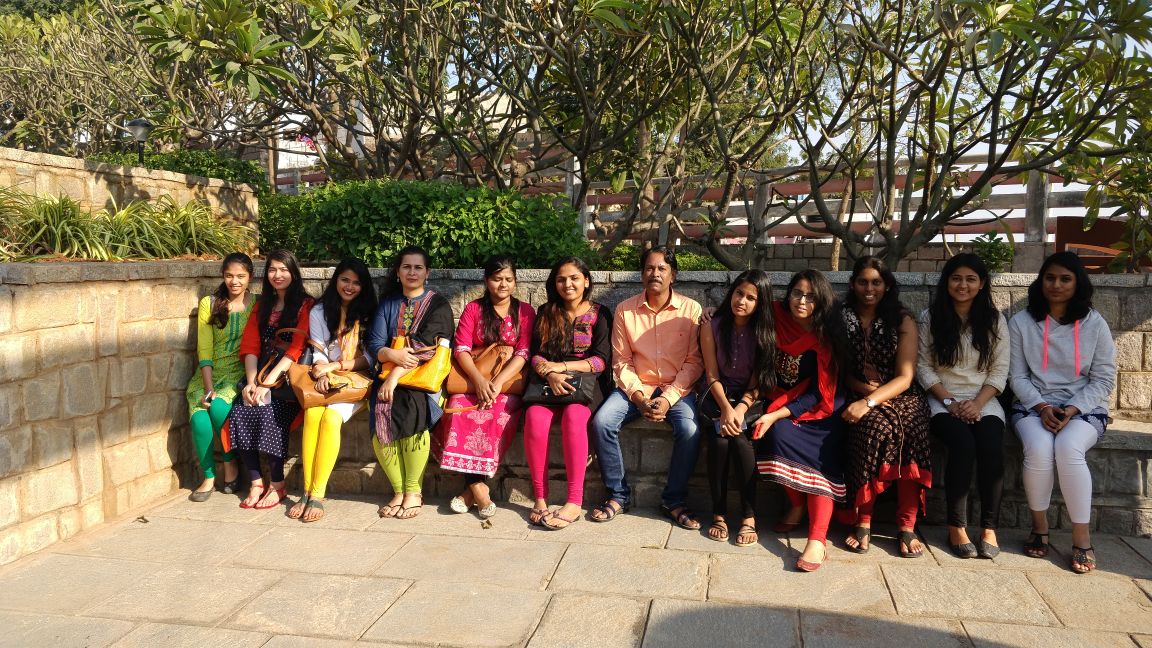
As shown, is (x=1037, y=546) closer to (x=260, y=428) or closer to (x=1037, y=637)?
(x=1037, y=637)

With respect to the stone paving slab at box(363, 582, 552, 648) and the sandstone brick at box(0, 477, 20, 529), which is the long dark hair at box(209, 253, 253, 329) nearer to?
the sandstone brick at box(0, 477, 20, 529)

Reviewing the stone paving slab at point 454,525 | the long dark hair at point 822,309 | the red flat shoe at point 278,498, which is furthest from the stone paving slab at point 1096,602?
the red flat shoe at point 278,498

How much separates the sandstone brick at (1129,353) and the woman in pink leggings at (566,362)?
2.86 m

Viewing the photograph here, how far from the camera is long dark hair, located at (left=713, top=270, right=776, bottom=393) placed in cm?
410

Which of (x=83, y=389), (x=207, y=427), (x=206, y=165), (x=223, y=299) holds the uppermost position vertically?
(x=206, y=165)

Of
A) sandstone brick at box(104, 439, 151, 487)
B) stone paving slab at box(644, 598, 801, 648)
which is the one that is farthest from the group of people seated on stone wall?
stone paving slab at box(644, 598, 801, 648)

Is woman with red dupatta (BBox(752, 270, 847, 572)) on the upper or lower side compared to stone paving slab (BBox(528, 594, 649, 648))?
upper

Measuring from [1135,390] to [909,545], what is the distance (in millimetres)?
1912

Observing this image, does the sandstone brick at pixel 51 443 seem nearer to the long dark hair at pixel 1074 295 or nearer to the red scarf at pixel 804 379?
the red scarf at pixel 804 379

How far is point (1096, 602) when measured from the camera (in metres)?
3.21

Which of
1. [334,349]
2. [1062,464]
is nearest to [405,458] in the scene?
[334,349]

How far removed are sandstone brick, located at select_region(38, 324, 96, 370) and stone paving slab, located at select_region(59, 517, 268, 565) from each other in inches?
35.4

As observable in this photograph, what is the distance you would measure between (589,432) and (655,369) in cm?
50

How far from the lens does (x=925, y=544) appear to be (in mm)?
3875
